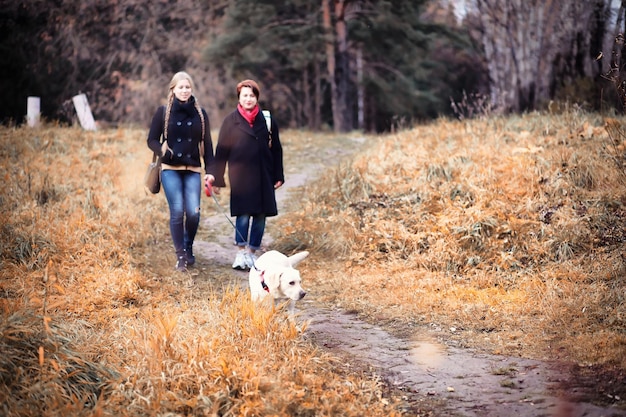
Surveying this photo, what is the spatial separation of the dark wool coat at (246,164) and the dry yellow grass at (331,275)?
87 centimetres

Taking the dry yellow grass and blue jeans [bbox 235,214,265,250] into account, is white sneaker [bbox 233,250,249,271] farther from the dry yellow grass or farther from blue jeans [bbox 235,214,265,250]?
the dry yellow grass

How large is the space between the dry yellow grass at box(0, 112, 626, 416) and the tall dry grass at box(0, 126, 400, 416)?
2 cm

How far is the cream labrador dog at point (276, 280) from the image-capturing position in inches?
190

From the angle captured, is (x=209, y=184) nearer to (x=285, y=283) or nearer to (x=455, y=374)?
(x=285, y=283)

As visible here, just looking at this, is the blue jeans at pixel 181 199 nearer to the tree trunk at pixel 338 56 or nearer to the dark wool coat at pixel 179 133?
the dark wool coat at pixel 179 133

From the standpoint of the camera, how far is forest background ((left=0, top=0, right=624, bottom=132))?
13406 mm

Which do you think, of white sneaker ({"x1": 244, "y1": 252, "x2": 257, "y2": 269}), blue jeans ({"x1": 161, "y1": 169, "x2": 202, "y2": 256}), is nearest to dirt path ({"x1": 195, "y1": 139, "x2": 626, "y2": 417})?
white sneaker ({"x1": 244, "y1": 252, "x2": 257, "y2": 269})

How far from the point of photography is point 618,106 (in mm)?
11539

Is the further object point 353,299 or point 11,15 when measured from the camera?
point 11,15

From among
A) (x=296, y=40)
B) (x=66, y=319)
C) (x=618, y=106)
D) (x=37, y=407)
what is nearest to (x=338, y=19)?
(x=296, y=40)

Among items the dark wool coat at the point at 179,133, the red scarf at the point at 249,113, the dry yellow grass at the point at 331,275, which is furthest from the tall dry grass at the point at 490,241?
the dark wool coat at the point at 179,133

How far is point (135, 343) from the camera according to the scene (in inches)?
164

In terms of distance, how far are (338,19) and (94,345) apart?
18.2 m

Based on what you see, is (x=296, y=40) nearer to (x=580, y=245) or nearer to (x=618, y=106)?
(x=618, y=106)
